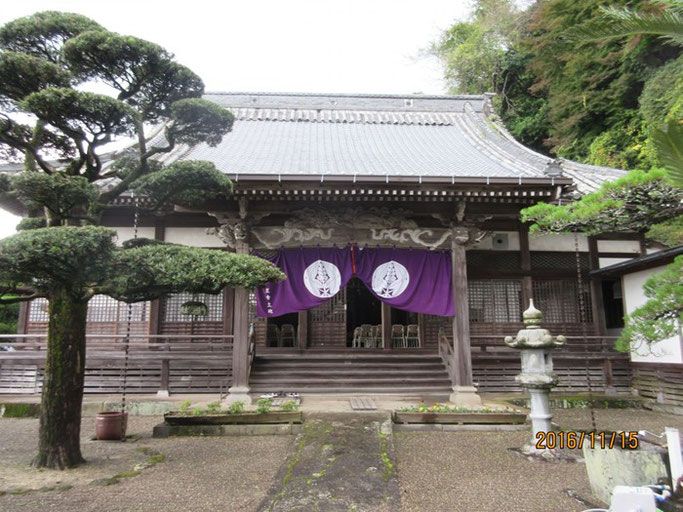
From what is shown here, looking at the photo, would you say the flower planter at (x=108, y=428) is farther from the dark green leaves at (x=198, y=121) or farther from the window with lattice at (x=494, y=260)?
the window with lattice at (x=494, y=260)

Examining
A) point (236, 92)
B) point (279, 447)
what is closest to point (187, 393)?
point (279, 447)

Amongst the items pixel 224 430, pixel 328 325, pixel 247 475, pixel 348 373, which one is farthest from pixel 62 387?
pixel 328 325

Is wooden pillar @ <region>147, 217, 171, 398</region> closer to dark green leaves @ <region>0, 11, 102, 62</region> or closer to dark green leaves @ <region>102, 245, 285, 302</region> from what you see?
dark green leaves @ <region>102, 245, 285, 302</region>

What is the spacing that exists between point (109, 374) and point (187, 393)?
179cm

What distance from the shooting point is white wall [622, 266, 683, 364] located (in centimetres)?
871

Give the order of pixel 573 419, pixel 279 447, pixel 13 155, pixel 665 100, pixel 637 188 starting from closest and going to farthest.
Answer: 1. pixel 637 188
2. pixel 13 155
3. pixel 279 447
4. pixel 573 419
5. pixel 665 100

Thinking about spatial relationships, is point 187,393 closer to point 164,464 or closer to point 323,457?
point 164,464

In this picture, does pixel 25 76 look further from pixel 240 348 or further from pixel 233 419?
pixel 240 348

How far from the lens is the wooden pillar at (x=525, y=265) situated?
34.9 ft

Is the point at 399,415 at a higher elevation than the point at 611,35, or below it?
below

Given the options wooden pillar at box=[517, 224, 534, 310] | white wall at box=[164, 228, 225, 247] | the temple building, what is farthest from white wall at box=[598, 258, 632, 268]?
white wall at box=[164, 228, 225, 247]

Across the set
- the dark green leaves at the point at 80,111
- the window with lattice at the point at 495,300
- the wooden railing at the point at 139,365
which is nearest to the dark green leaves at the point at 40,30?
the dark green leaves at the point at 80,111

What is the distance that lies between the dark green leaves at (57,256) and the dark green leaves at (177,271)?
23cm

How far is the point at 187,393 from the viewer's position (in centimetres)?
964
